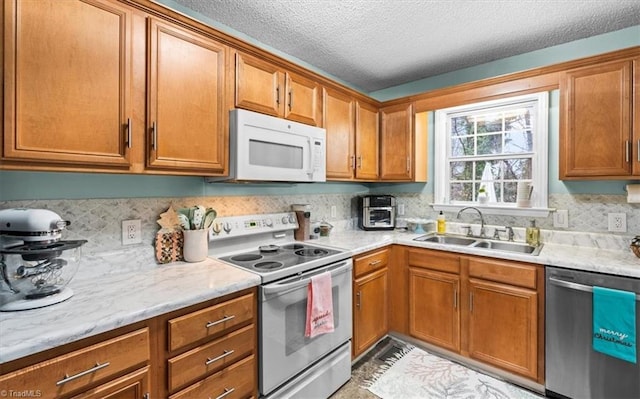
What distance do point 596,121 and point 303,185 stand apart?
218 centimetres

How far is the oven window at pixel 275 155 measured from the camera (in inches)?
73.0

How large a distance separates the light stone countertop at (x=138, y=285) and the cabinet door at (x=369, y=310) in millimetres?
287

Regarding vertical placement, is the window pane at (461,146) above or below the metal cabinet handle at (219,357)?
above

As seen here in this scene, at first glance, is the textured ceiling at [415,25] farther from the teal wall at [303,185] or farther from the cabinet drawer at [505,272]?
the cabinet drawer at [505,272]

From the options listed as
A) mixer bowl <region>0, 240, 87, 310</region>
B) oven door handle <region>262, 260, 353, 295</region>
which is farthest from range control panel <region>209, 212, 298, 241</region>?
mixer bowl <region>0, 240, 87, 310</region>

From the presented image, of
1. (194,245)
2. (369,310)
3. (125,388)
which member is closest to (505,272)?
(369,310)

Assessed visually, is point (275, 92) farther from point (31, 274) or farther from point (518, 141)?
point (518, 141)

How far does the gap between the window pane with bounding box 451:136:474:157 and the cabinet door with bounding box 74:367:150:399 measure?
300 cm

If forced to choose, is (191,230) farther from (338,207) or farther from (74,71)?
(338,207)

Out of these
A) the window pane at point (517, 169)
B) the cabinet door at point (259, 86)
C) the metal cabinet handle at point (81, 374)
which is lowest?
the metal cabinet handle at point (81, 374)

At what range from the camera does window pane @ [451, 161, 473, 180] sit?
9.70 feet

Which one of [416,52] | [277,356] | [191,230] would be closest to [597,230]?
[416,52]

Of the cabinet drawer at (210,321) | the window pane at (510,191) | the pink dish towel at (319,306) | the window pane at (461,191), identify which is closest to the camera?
the cabinet drawer at (210,321)

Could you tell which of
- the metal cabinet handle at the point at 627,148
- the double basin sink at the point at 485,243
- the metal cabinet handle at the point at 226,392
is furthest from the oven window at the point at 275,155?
the metal cabinet handle at the point at 627,148
